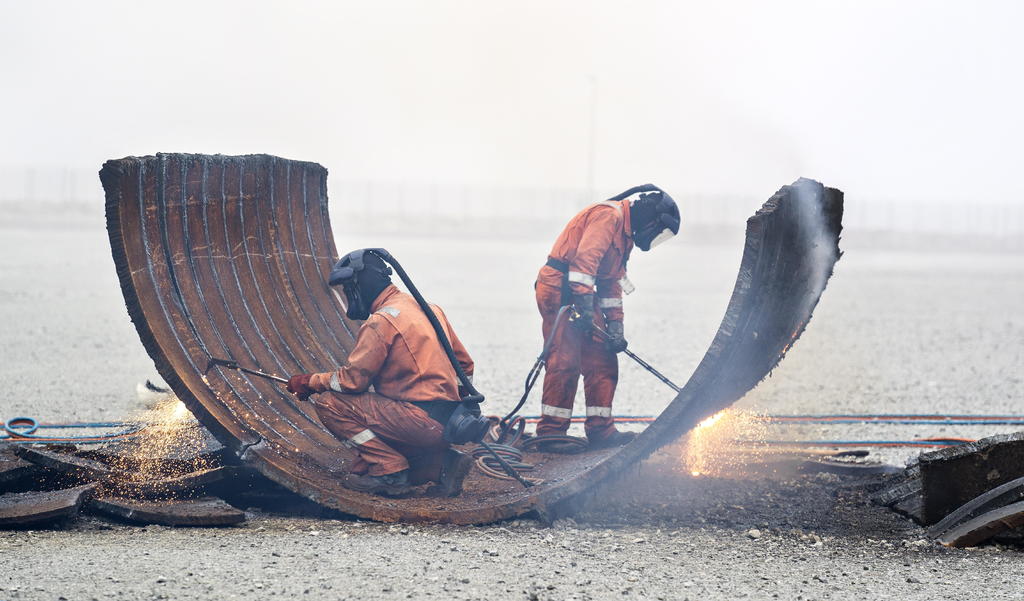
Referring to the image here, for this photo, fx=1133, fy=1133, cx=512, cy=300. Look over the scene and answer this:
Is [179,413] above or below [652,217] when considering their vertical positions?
below

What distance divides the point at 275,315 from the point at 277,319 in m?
0.03

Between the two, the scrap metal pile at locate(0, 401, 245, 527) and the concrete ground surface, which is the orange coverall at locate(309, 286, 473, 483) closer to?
the concrete ground surface

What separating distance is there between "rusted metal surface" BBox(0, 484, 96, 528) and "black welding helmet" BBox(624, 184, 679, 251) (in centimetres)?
335

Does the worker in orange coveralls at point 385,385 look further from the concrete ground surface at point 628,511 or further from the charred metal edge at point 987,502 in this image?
the charred metal edge at point 987,502

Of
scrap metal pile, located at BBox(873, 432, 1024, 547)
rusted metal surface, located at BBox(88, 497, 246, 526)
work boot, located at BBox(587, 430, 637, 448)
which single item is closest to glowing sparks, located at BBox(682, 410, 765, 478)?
work boot, located at BBox(587, 430, 637, 448)

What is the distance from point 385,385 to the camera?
221 inches

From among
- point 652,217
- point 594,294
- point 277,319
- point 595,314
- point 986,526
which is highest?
point 652,217

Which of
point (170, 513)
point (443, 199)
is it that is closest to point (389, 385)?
point (170, 513)

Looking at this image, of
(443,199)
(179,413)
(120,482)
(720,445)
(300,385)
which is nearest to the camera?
(300,385)

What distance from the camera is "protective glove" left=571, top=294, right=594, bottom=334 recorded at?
666 cm

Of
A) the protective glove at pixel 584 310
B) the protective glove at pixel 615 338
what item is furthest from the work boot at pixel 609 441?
the protective glove at pixel 584 310

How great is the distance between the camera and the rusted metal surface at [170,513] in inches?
208

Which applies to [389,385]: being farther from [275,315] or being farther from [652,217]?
[652,217]

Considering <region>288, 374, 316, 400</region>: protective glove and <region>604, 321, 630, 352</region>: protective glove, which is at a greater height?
<region>604, 321, 630, 352</region>: protective glove
